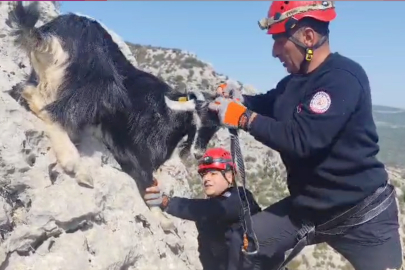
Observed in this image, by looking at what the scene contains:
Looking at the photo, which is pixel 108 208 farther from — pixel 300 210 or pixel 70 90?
pixel 300 210

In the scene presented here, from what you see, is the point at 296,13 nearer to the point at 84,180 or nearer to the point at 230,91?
the point at 230,91

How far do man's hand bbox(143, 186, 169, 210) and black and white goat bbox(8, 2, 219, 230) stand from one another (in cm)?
30

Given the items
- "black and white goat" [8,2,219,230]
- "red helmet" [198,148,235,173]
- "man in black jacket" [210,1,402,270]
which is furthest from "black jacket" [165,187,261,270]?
"man in black jacket" [210,1,402,270]

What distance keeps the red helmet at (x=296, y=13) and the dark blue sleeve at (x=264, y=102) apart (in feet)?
2.30

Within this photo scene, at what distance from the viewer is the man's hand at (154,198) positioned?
14.3ft

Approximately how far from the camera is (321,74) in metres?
3.03

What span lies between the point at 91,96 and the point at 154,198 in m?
1.22

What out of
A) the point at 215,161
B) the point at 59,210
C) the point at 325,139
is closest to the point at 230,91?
the point at 215,161

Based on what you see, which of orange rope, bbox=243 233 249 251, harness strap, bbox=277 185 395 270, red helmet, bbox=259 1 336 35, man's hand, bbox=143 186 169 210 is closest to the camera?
red helmet, bbox=259 1 336 35

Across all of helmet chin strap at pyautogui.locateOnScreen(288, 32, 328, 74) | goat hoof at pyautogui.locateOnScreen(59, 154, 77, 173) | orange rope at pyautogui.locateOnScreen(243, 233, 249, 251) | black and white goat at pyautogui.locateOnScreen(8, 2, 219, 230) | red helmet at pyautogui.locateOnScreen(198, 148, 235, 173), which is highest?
helmet chin strap at pyautogui.locateOnScreen(288, 32, 328, 74)

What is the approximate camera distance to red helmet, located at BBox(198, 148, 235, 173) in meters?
4.21

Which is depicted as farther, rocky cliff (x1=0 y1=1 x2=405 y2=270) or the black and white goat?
the black and white goat

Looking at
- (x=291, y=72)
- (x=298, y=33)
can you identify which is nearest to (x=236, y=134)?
(x=291, y=72)

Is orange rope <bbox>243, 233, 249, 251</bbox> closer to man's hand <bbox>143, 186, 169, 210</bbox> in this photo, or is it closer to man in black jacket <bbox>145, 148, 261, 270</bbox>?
man in black jacket <bbox>145, 148, 261, 270</bbox>
